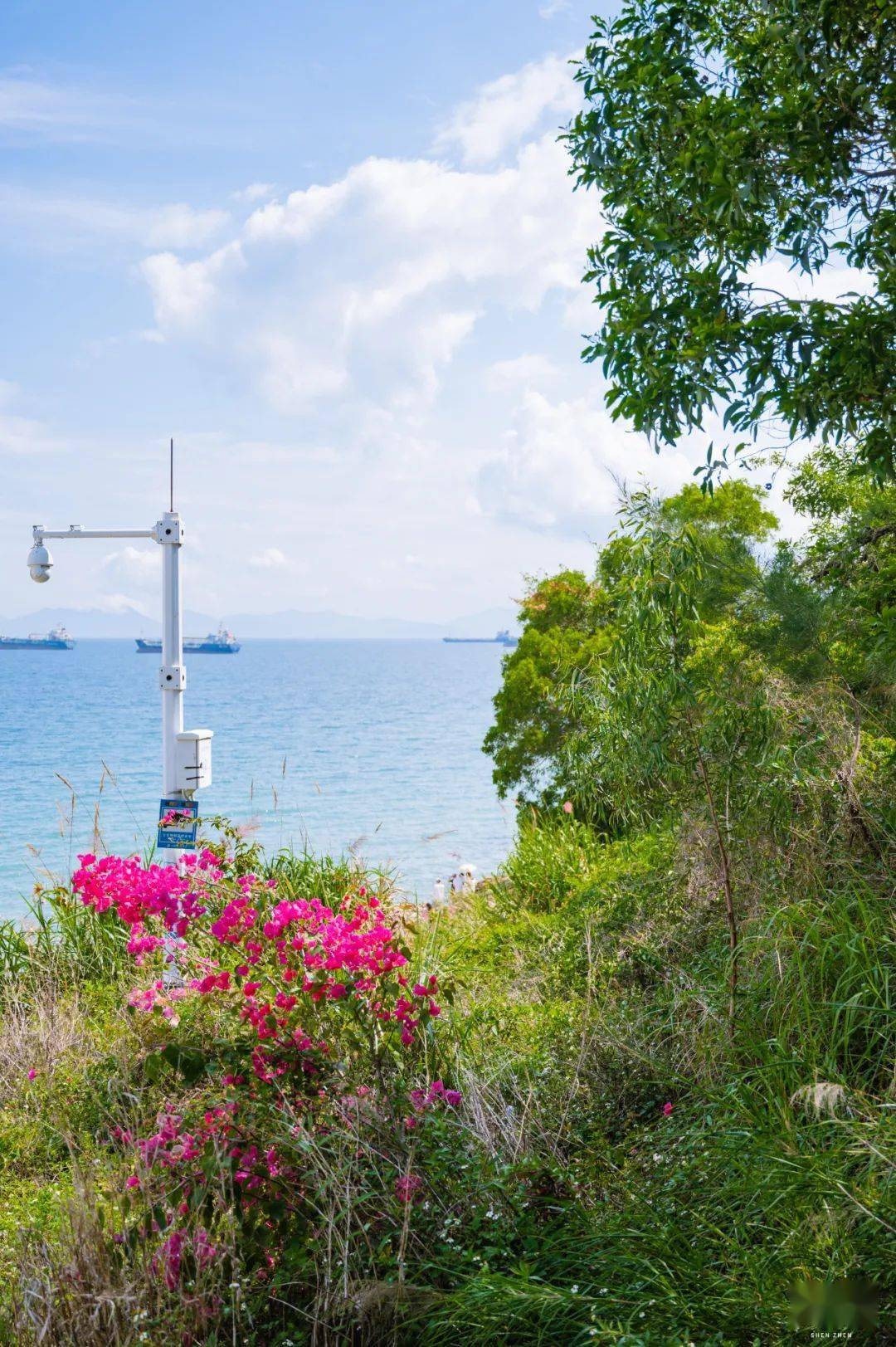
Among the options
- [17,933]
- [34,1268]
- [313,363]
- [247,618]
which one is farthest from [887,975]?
[247,618]

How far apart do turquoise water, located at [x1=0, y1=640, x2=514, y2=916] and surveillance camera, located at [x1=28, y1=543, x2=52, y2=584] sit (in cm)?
177

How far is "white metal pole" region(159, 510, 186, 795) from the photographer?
241 inches

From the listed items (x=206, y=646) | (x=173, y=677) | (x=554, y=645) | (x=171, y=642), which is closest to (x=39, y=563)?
(x=171, y=642)

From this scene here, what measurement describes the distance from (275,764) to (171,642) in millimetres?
27935

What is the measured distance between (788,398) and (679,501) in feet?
22.1

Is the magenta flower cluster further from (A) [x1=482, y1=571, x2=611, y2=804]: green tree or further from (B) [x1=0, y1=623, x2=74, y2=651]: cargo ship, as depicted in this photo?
(B) [x1=0, y1=623, x2=74, y2=651]: cargo ship

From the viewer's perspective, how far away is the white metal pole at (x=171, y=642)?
6.12 metres

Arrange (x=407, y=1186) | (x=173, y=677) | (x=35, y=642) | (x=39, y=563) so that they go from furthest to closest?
(x=35, y=642)
(x=39, y=563)
(x=173, y=677)
(x=407, y=1186)

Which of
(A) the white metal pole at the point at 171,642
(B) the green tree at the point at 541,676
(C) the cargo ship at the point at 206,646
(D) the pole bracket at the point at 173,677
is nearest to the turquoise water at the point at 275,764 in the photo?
(A) the white metal pole at the point at 171,642

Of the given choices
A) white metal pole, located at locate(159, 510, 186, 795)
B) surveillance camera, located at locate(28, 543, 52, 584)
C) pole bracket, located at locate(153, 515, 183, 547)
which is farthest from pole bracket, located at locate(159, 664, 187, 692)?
surveillance camera, located at locate(28, 543, 52, 584)

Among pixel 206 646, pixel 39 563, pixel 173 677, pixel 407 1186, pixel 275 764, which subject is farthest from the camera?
pixel 206 646

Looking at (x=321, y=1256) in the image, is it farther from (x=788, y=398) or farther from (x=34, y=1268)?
(x=788, y=398)

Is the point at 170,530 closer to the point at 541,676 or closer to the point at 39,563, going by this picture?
the point at 39,563

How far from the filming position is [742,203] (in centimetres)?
361
